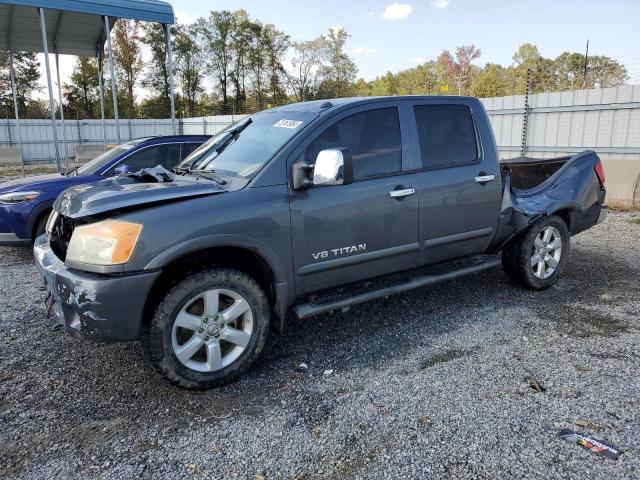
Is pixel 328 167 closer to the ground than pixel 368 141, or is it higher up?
closer to the ground

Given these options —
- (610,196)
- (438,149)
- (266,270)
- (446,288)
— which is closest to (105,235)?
(266,270)

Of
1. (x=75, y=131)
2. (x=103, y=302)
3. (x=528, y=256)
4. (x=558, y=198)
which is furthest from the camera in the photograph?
(x=75, y=131)

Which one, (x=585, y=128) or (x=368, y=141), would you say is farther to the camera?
(x=585, y=128)

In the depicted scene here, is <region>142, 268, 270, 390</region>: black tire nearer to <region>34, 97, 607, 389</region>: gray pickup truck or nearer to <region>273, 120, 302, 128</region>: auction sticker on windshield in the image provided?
<region>34, 97, 607, 389</region>: gray pickup truck

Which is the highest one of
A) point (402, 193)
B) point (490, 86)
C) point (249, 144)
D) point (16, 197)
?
point (490, 86)

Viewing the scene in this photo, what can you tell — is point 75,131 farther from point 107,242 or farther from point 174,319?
point 174,319

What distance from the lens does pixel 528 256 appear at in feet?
15.9

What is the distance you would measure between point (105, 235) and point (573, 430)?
2.87 m

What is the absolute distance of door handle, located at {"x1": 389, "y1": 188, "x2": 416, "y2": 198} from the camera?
3783 mm

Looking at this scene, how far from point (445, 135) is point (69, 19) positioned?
12435 mm

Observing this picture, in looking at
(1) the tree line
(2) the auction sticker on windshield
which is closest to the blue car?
(2) the auction sticker on windshield

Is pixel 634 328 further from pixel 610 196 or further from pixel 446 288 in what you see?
pixel 610 196

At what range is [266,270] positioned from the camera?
3367 mm

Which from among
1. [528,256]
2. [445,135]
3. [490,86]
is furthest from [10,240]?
[490,86]
